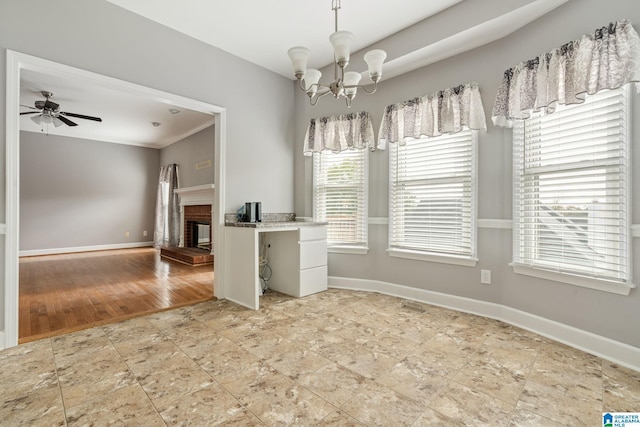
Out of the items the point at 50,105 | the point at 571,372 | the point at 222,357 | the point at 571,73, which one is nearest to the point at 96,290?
the point at 222,357

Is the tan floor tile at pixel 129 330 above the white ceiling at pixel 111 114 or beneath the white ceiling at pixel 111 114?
beneath

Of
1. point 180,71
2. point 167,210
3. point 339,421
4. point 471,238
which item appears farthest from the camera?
point 167,210

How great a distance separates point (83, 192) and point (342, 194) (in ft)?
22.0

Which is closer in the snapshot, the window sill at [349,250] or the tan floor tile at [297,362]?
the tan floor tile at [297,362]

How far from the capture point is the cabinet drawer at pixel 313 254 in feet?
11.7

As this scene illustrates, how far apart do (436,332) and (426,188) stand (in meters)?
1.51

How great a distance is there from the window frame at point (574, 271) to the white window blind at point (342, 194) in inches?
63.2

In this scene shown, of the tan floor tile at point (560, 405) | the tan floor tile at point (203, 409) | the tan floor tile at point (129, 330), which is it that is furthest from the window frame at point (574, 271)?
the tan floor tile at point (129, 330)

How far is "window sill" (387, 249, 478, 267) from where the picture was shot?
3.03 metres

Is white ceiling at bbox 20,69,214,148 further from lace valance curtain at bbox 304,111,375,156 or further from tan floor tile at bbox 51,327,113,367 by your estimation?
tan floor tile at bbox 51,327,113,367

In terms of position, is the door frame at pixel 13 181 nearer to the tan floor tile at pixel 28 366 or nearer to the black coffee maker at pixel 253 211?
the tan floor tile at pixel 28 366

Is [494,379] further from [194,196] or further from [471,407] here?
[194,196]

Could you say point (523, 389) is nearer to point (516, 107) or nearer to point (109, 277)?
point (516, 107)

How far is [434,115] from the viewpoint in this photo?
3.10 metres
